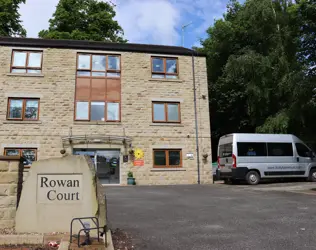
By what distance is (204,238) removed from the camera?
523 centimetres

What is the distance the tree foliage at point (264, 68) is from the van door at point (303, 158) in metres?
2.53

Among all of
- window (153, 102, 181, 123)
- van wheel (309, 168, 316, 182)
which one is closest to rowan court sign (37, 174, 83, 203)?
window (153, 102, 181, 123)

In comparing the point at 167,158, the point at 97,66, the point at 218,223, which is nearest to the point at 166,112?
the point at 167,158

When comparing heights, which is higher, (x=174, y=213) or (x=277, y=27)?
(x=277, y=27)

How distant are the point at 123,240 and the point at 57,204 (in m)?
1.26

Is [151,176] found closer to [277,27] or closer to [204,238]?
[204,238]

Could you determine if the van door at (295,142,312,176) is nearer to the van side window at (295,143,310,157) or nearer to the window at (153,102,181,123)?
the van side window at (295,143,310,157)

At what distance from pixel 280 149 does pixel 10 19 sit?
1028 inches

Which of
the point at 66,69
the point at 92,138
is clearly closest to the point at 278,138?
the point at 92,138

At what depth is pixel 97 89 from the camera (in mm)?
18625

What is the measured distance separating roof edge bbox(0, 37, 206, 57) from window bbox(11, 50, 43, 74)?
18.4 inches

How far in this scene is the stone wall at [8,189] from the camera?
521cm

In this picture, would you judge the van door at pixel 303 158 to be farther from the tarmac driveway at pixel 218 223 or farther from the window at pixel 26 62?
the window at pixel 26 62

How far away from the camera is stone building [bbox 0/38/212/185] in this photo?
1762 cm
